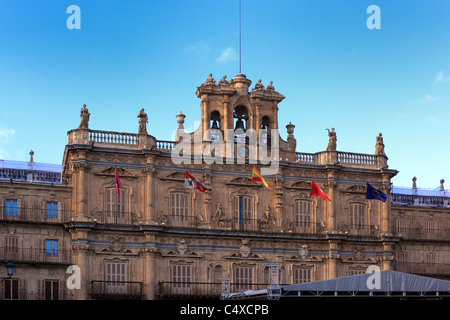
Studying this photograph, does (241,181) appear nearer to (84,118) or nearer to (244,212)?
(244,212)

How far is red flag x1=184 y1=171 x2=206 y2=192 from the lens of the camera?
7112cm

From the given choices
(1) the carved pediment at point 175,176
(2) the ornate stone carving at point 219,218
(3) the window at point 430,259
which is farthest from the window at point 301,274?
(3) the window at point 430,259

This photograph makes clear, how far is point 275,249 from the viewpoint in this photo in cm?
7488

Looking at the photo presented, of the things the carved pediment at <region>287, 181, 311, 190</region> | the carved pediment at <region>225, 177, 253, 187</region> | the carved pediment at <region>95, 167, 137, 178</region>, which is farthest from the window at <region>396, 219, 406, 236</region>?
the carved pediment at <region>95, 167, 137, 178</region>

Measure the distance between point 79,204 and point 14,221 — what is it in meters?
4.75

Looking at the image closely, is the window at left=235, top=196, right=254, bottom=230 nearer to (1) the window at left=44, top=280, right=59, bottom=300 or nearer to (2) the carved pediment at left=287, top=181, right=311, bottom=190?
(2) the carved pediment at left=287, top=181, right=311, bottom=190

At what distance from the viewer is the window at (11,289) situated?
6836 cm

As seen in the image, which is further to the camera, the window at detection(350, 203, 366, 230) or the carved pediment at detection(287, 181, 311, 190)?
the window at detection(350, 203, 366, 230)

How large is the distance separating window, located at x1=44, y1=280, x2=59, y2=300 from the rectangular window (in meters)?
18.3

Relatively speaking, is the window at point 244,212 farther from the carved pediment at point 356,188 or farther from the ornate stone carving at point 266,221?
the carved pediment at point 356,188

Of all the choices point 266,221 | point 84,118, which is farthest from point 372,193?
point 84,118

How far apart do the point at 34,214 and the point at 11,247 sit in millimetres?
2959

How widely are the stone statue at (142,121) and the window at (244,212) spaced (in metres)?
8.87

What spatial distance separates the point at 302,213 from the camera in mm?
76500
